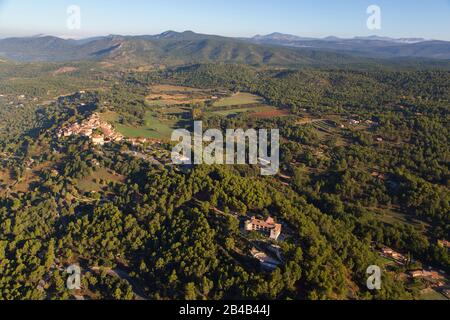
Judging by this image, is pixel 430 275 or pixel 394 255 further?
pixel 394 255

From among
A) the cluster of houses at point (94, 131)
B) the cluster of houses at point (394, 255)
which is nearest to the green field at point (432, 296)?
the cluster of houses at point (394, 255)

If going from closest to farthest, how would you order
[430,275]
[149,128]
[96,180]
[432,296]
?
[432,296] → [430,275] → [96,180] → [149,128]

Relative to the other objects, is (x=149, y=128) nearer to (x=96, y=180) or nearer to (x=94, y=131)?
(x=94, y=131)

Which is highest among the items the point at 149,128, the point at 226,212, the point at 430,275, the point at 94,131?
the point at 94,131

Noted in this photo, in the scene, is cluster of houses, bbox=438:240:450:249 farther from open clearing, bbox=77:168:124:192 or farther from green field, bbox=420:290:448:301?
open clearing, bbox=77:168:124:192

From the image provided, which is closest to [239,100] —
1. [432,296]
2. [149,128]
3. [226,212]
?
[149,128]

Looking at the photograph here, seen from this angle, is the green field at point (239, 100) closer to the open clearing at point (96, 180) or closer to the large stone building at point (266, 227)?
the open clearing at point (96, 180)
